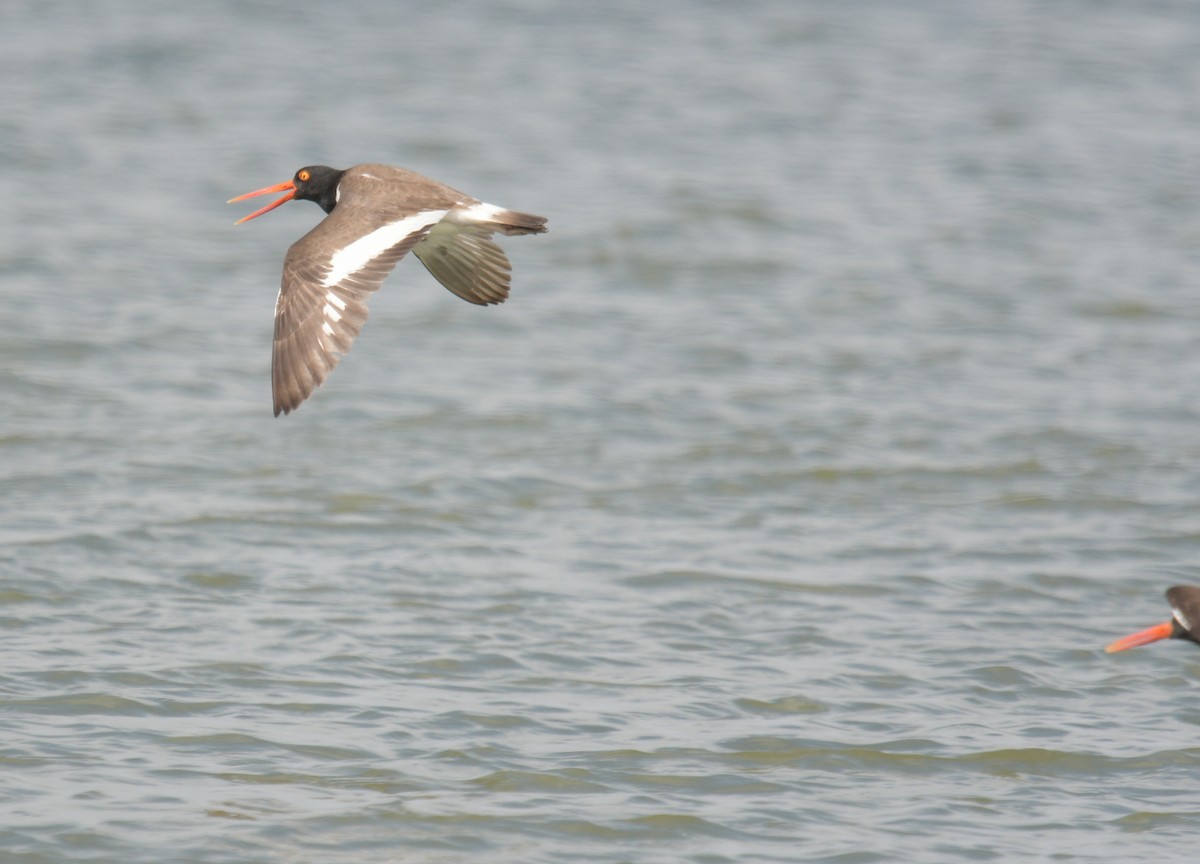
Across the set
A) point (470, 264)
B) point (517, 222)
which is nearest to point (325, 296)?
point (517, 222)

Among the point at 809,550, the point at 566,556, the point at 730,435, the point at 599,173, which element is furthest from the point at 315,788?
the point at 599,173

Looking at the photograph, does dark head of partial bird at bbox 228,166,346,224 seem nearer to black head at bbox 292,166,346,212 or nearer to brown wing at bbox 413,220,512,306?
black head at bbox 292,166,346,212

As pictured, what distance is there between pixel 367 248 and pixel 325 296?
267 mm

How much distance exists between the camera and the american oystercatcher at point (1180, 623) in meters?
7.01

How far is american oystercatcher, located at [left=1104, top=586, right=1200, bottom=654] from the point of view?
7.01 metres

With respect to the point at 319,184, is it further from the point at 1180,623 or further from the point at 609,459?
the point at 1180,623

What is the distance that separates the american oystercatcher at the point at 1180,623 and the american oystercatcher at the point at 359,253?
107 inches

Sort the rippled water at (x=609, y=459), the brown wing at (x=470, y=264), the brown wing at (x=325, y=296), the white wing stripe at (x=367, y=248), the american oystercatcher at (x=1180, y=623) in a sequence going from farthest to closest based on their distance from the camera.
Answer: the brown wing at (x=470, y=264) < the american oystercatcher at (x=1180, y=623) < the rippled water at (x=609, y=459) < the white wing stripe at (x=367, y=248) < the brown wing at (x=325, y=296)

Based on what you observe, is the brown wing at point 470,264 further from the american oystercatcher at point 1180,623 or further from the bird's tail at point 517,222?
the american oystercatcher at point 1180,623

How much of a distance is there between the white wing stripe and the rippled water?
174 centimetres

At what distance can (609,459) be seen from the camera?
10.8 metres

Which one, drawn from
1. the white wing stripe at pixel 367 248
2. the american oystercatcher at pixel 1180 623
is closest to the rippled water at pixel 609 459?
the american oystercatcher at pixel 1180 623

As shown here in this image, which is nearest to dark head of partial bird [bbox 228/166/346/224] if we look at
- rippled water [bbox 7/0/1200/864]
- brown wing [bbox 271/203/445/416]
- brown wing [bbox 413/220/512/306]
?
brown wing [bbox 413/220/512/306]

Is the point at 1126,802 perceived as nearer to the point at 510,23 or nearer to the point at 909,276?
the point at 909,276
